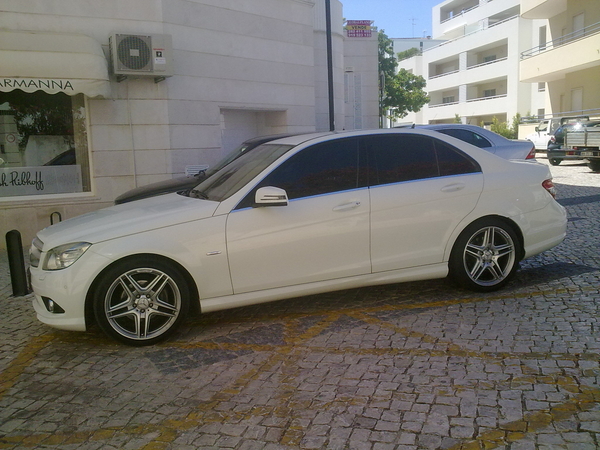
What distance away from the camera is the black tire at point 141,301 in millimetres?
4832

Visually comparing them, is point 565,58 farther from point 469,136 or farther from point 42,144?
point 42,144

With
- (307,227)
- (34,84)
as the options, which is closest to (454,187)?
(307,227)

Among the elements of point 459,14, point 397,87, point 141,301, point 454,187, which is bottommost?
point 141,301

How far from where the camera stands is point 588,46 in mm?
26531

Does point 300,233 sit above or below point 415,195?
below

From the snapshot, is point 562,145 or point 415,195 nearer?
point 415,195

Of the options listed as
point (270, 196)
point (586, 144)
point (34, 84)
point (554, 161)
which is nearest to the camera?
point (270, 196)

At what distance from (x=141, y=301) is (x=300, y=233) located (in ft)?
4.67

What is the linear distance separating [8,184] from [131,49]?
315cm

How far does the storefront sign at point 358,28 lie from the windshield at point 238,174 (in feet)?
59.3

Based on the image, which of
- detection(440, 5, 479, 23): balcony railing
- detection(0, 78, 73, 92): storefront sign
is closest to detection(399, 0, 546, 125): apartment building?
detection(440, 5, 479, 23): balcony railing

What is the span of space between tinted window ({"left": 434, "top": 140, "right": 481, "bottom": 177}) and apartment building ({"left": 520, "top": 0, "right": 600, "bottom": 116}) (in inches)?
920

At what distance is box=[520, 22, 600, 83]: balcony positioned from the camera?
26.5 m

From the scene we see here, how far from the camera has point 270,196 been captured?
504cm
